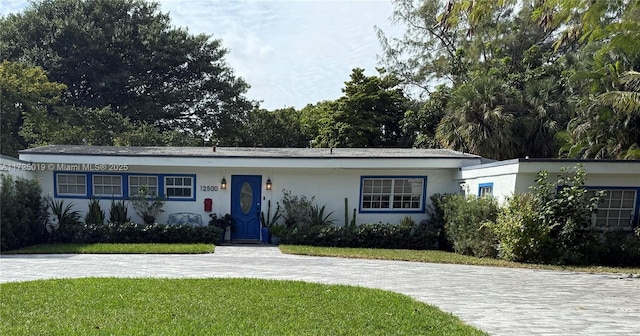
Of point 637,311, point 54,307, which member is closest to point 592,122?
point 637,311

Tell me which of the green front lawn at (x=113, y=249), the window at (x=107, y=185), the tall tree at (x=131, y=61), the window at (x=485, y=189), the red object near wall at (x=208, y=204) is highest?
the tall tree at (x=131, y=61)

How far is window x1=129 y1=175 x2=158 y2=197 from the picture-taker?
1311 cm

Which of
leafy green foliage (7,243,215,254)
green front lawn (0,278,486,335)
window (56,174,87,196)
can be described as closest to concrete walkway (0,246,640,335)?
leafy green foliage (7,243,215,254)

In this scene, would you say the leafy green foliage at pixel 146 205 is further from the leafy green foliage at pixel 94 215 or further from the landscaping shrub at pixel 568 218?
the landscaping shrub at pixel 568 218

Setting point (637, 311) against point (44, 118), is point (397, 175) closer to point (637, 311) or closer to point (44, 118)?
point (637, 311)

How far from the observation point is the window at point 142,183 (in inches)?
516

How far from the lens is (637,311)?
5863mm

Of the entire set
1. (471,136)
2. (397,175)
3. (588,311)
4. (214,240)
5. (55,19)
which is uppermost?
(55,19)

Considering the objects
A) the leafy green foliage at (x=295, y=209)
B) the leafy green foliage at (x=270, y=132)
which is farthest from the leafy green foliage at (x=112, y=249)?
the leafy green foliage at (x=270, y=132)

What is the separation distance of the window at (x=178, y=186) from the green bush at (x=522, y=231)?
29.7ft

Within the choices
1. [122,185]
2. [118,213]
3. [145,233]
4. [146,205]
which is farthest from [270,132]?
[145,233]

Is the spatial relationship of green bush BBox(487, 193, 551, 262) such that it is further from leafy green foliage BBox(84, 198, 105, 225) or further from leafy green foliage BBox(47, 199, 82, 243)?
leafy green foliage BBox(47, 199, 82, 243)

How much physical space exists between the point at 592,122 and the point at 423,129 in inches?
355

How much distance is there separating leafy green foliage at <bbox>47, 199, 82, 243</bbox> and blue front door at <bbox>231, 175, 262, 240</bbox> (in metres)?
4.48
